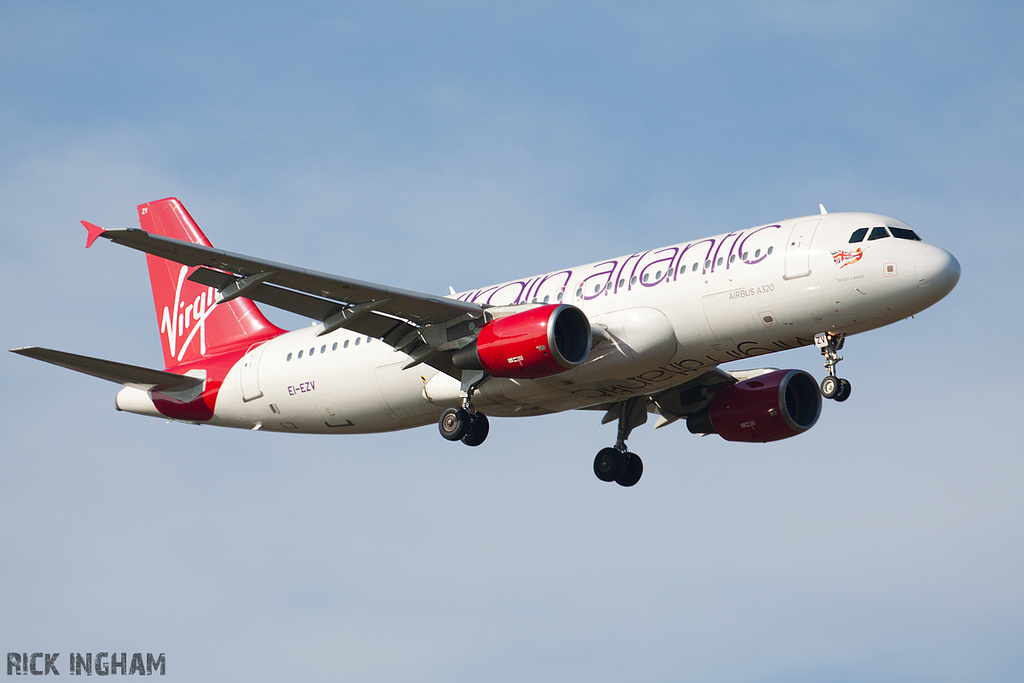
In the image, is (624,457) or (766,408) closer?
(766,408)

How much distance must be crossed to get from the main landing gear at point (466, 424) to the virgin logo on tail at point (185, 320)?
11657mm

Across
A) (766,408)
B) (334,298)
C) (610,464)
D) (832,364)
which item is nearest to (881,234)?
(832,364)

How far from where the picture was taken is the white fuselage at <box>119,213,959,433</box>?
2922 centimetres

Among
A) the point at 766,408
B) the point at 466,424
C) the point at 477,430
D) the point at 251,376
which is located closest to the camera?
the point at 466,424

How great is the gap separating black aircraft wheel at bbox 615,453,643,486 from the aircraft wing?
700 centimetres

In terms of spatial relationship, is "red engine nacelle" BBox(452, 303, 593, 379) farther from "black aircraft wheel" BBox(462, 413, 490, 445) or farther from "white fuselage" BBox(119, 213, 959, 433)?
"black aircraft wheel" BBox(462, 413, 490, 445)

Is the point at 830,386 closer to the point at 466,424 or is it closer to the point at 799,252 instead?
the point at 799,252

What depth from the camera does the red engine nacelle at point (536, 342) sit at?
30.2 m

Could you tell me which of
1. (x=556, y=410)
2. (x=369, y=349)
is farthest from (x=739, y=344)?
(x=369, y=349)

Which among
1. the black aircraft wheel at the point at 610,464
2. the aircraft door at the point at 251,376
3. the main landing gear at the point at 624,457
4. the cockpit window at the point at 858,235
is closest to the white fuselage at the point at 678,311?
the cockpit window at the point at 858,235

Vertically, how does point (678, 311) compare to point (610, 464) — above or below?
above

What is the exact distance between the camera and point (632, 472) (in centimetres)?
3781

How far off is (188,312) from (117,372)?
5.74 meters

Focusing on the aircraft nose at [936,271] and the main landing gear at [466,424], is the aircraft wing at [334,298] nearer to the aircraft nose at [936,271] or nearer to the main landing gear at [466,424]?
the main landing gear at [466,424]
